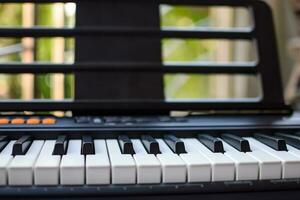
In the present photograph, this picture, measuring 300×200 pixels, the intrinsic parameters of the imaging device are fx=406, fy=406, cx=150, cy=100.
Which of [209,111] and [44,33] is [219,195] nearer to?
[209,111]

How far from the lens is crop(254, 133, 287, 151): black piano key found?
2.20ft

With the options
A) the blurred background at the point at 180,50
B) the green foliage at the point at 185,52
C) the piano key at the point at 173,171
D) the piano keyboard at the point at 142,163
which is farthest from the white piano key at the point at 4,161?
the green foliage at the point at 185,52

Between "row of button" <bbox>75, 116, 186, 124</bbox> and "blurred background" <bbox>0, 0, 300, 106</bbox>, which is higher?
"blurred background" <bbox>0, 0, 300, 106</bbox>

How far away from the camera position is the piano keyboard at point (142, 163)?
1.80ft

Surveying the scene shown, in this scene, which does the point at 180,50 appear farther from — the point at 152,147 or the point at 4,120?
the point at 152,147

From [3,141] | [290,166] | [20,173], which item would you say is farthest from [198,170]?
[3,141]

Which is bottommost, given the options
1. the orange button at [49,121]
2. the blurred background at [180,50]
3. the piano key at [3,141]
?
the piano key at [3,141]

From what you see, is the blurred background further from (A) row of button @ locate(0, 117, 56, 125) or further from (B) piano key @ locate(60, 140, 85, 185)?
(B) piano key @ locate(60, 140, 85, 185)

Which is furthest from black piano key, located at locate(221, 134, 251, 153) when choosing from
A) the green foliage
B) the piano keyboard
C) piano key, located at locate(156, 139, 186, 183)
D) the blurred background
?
the green foliage

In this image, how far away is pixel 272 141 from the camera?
707 mm

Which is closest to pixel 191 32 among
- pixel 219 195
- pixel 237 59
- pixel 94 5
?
pixel 94 5

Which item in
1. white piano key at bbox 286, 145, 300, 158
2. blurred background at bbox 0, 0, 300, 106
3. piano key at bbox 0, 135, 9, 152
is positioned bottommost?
white piano key at bbox 286, 145, 300, 158

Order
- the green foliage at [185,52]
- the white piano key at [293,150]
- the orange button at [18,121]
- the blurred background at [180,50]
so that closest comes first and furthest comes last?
the white piano key at [293,150]
the orange button at [18,121]
the blurred background at [180,50]
the green foliage at [185,52]

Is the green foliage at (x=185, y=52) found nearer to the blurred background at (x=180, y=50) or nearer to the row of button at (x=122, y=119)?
the blurred background at (x=180, y=50)
